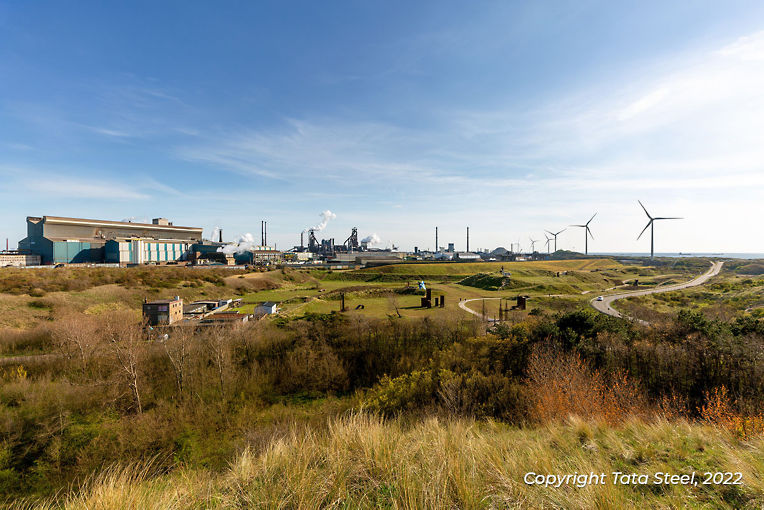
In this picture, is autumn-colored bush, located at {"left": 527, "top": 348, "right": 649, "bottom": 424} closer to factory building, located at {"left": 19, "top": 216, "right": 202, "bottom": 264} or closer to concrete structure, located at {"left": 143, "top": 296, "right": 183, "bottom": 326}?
concrete structure, located at {"left": 143, "top": 296, "right": 183, "bottom": 326}

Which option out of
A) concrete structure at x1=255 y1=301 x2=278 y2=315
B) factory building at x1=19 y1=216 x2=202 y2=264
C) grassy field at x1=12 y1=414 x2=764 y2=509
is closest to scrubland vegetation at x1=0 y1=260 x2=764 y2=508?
grassy field at x1=12 y1=414 x2=764 y2=509

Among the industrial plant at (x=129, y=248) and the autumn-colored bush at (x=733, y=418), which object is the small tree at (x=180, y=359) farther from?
the industrial plant at (x=129, y=248)

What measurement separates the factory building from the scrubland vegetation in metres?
61.8

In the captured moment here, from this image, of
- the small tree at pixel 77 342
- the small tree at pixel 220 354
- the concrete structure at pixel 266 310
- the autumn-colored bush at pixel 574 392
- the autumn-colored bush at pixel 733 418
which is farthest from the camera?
the concrete structure at pixel 266 310

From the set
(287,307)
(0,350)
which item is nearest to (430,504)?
(0,350)

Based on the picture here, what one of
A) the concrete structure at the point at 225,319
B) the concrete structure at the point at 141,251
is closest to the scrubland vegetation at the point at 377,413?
the concrete structure at the point at 225,319

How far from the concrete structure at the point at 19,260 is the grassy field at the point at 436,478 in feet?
347

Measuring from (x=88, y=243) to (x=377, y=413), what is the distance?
368 feet

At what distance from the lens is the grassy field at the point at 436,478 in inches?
160

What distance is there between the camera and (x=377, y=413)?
1030 centimetres

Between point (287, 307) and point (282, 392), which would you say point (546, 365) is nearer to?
point (282, 392)

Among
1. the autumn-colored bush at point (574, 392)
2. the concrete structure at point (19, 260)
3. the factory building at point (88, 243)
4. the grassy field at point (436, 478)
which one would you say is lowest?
the autumn-colored bush at point (574, 392)

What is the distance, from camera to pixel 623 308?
143 feet

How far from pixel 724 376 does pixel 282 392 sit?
27.5 metres
